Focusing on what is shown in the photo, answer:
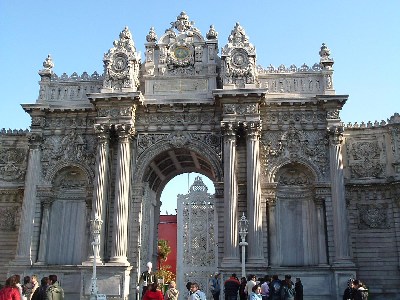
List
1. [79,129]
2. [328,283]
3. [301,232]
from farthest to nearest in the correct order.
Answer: [79,129] < [301,232] < [328,283]

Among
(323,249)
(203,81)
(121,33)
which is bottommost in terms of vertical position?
(323,249)

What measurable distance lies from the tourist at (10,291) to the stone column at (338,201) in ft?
51.8

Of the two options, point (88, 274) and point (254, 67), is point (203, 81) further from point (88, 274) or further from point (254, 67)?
point (88, 274)

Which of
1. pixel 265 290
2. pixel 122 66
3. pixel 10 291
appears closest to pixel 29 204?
pixel 122 66

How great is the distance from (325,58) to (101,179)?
12.7m

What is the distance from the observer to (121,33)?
25859mm

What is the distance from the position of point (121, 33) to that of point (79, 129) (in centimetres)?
558

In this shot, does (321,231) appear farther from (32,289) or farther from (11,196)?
(11,196)

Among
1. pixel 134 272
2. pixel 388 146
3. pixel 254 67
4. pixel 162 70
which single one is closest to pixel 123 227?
pixel 134 272

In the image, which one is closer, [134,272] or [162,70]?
[134,272]

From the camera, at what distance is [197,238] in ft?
84.0

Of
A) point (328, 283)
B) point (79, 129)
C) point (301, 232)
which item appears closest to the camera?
point (328, 283)

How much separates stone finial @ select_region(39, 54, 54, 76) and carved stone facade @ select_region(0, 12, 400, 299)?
116 millimetres

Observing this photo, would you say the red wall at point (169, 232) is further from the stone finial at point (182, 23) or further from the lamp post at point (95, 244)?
the lamp post at point (95, 244)
